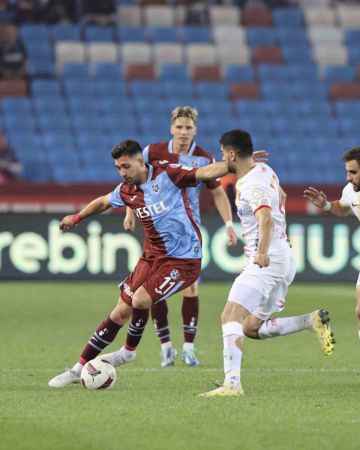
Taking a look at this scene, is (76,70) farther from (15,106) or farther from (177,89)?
(177,89)

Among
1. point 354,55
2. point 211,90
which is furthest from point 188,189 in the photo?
point 354,55

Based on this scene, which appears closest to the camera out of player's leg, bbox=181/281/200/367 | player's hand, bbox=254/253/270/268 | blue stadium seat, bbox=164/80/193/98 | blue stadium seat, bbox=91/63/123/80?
player's hand, bbox=254/253/270/268

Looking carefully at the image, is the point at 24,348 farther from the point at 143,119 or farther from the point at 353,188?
the point at 143,119

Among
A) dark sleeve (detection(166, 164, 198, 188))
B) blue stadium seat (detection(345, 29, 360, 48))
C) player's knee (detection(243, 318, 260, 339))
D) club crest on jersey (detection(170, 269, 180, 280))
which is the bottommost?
player's knee (detection(243, 318, 260, 339))

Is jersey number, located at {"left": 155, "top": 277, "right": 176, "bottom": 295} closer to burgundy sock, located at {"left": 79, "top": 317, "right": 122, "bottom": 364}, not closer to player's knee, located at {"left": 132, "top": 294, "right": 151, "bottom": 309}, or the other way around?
player's knee, located at {"left": 132, "top": 294, "right": 151, "bottom": 309}

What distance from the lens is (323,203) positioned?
10.7m

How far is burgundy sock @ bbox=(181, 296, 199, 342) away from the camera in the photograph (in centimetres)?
1219

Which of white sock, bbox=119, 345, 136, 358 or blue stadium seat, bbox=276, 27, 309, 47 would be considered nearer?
white sock, bbox=119, 345, 136, 358

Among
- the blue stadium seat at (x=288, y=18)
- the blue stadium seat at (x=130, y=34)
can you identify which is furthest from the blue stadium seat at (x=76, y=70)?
the blue stadium seat at (x=288, y=18)

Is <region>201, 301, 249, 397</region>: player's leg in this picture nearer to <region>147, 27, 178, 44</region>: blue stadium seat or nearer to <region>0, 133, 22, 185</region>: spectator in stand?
<region>0, 133, 22, 185</region>: spectator in stand

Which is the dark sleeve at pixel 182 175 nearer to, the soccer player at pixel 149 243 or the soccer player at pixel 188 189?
the soccer player at pixel 149 243

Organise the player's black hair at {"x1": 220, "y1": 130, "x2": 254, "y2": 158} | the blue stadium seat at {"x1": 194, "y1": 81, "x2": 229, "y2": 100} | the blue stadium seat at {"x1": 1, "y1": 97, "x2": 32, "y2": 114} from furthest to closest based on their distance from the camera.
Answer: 1. the blue stadium seat at {"x1": 194, "y1": 81, "x2": 229, "y2": 100}
2. the blue stadium seat at {"x1": 1, "y1": 97, "x2": 32, "y2": 114}
3. the player's black hair at {"x1": 220, "y1": 130, "x2": 254, "y2": 158}

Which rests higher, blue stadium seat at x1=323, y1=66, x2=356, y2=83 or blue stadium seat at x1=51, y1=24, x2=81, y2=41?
blue stadium seat at x1=51, y1=24, x2=81, y2=41

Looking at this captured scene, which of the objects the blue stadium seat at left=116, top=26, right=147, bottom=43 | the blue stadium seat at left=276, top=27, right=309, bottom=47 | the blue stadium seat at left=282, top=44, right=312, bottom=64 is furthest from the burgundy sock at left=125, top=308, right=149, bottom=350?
the blue stadium seat at left=276, top=27, right=309, bottom=47
